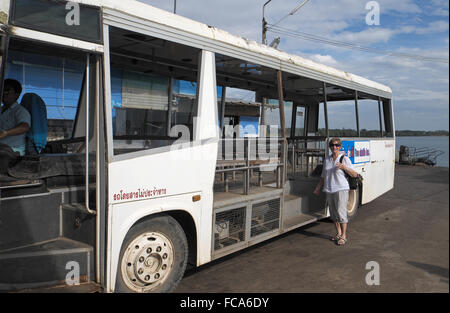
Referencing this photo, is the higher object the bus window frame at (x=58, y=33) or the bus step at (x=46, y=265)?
the bus window frame at (x=58, y=33)

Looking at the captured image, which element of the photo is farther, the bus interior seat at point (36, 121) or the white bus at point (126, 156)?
the bus interior seat at point (36, 121)

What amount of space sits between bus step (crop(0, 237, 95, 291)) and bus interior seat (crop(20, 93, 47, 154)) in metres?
1.21

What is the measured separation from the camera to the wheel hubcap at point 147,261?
148 inches

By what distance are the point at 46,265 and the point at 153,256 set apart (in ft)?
3.44

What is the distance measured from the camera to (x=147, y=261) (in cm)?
392

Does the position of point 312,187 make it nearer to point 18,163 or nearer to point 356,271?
point 356,271

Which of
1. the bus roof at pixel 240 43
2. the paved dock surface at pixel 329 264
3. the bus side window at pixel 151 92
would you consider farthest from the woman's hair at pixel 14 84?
the paved dock surface at pixel 329 264

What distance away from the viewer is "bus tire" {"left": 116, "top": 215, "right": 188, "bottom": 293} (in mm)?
3752

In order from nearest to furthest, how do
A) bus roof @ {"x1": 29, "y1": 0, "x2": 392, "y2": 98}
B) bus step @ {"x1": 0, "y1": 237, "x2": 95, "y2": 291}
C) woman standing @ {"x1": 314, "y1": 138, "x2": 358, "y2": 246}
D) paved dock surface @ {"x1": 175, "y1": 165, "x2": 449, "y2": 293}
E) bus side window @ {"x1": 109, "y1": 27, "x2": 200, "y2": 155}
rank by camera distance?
bus step @ {"x1": 0, "y1": 237, "x2": 95, "y2": 291}, bus roof @ {"x1": 29, "y1": 0, "x2": 392, "y2": 98}, paved dock surface @ {"x1": 175, "y1": 165, "x2": 449, "y2": 293}, bus side window @ {"x1": 109, "y1": 27, "x2": 200, "y2": 155}, woman standing @ {"x1": 314, "y1": 138, "x2": 358, "y2": 246}

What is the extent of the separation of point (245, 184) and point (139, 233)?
1.91 metres

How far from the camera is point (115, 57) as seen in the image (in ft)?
17.6

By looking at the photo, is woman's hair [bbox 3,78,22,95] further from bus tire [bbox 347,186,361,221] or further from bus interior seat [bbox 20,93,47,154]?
bus tire [bbox 347,186,361,221]

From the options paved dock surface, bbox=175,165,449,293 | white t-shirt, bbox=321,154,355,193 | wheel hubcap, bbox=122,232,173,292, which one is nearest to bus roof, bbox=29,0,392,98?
white t-shirt, bbox=321,154,355,193

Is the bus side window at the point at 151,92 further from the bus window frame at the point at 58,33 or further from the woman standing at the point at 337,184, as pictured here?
the woman standing at the point at 337,184
